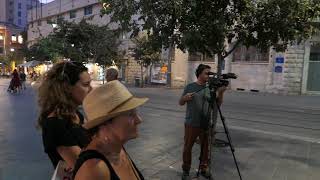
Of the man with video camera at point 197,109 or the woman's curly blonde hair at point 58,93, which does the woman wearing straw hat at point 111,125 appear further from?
the man with video camera at point 197,109

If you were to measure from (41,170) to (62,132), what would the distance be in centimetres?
446

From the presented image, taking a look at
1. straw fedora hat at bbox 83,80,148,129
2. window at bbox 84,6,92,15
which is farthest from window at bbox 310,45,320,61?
window at bbox 84,6,92,15

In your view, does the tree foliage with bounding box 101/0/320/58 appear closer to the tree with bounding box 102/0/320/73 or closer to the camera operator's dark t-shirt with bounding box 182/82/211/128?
the tree with bounding box 102/0/320/73

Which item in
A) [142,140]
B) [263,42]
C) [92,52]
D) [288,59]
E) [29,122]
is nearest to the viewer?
[263,42]

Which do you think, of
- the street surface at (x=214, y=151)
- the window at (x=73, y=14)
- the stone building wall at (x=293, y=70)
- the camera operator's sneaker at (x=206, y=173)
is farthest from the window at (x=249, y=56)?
the window at (x=73, y=14)

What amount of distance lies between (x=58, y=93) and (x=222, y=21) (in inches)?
223

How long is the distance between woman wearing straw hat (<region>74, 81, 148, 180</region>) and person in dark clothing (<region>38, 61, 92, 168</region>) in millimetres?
626

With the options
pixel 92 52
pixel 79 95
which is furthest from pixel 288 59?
pixel 79 95

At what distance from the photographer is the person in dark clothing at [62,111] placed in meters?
2.76

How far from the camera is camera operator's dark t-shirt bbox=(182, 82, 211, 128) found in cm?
607

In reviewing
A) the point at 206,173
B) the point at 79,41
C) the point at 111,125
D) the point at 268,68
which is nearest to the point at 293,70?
the point at 268,68

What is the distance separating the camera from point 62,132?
2760 mm

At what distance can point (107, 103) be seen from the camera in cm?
207

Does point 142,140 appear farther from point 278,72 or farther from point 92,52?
A: point 278,72
